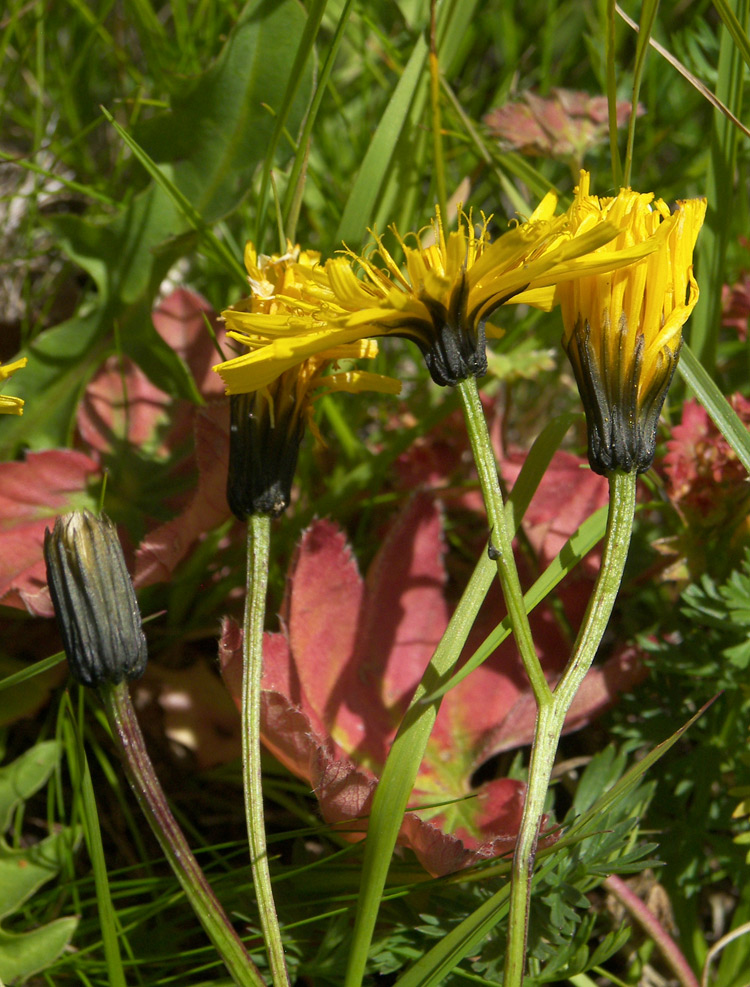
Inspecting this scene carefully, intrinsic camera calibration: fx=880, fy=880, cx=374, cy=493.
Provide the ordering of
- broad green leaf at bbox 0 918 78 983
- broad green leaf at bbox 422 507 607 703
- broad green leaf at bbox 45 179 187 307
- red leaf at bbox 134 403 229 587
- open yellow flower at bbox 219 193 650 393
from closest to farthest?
open yellow flower at bbox 219 193 650 393 → broad green leaf at bbox 422 507 607 703 → broad green leaf at bbox 0 918 78 983 → red leaf at bbox 134 403 229 587 → broad green leaf at bbox 45 179 187 307

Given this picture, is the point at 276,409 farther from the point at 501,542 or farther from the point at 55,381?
the point at 55,381

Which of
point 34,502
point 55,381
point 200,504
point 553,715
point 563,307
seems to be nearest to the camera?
point 553,715

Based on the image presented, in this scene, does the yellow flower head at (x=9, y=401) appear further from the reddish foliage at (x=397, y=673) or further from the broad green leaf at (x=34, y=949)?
the broad green leaf at (x=34, y=949)

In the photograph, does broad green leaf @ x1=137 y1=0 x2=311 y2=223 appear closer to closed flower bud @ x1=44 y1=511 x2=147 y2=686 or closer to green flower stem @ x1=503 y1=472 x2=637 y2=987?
closed flower bud @ x1=44 y1=511 x2=147 y2=686

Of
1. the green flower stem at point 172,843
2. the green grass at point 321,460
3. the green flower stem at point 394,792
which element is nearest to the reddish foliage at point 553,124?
the green grass at point 321,460

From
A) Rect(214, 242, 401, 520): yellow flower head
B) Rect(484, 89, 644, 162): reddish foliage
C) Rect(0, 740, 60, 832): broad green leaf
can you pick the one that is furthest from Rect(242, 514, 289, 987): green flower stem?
Rect(484, 89, 644, 162): reddish foliage

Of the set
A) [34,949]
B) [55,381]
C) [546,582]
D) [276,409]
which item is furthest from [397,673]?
[55,381]

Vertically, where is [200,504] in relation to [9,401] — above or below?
below
